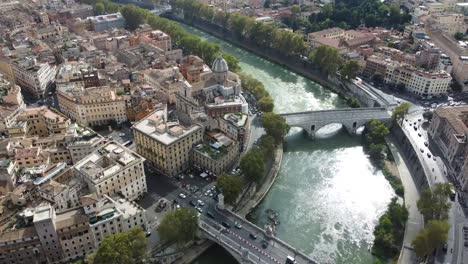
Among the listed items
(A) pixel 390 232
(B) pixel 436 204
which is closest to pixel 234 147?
(A) pixel 390 232

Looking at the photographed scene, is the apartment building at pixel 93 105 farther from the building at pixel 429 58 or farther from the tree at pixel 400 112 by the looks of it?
the building at pixel 429 58

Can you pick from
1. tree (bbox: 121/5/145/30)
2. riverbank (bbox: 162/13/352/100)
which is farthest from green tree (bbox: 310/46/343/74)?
tree (bbox: 121/5/145/30)

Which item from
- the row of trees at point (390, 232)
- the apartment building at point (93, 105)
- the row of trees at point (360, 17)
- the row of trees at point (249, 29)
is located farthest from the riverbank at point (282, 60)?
the apartment building at point (93, 105)

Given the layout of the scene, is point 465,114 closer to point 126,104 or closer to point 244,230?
point 244,230

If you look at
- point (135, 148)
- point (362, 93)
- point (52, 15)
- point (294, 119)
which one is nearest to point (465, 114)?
point (362, 93)

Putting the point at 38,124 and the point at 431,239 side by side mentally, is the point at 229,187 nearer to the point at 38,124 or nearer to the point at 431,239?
the point at 431,239

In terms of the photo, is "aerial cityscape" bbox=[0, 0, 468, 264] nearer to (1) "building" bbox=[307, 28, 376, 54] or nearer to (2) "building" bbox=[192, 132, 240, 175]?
(2) "building" bbox=[192, 132, 240, 175]

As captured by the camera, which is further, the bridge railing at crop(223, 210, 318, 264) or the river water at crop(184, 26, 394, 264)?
the river water at crop(184, 26, 394, 264)
